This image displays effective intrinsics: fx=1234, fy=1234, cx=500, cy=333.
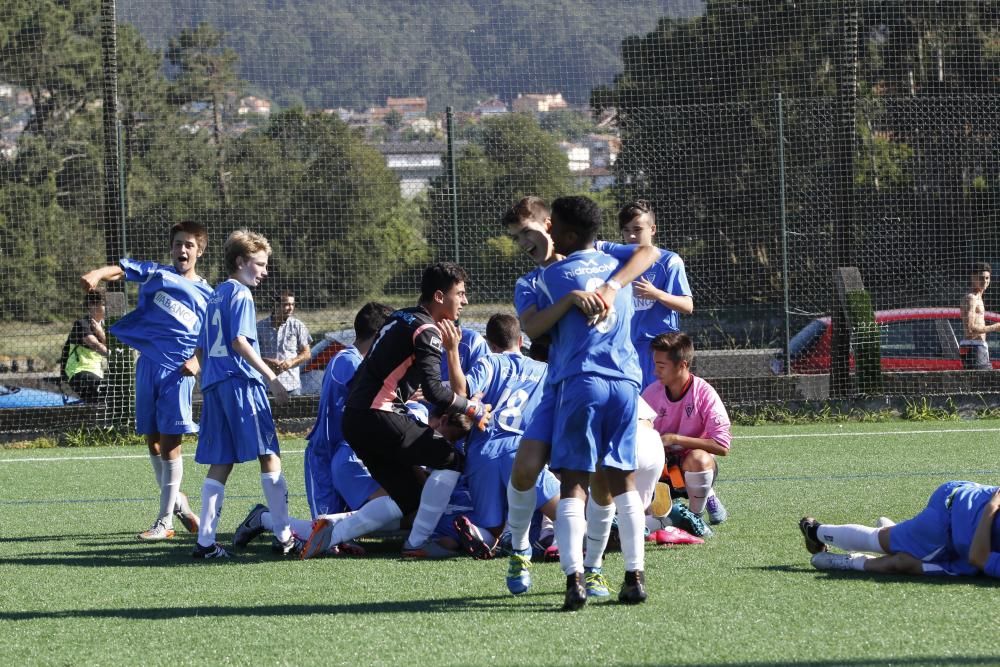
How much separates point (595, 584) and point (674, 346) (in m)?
1.89

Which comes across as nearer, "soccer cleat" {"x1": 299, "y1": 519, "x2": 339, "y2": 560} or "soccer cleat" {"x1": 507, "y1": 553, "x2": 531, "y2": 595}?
"soccer cleat" {"x1": 507, "y1": 553, "x2": 531, "y2": 595}

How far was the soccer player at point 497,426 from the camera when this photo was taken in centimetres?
592

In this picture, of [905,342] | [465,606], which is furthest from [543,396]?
[905,342]

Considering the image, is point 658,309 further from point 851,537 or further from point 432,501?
point 851,537

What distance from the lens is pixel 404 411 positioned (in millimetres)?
5965

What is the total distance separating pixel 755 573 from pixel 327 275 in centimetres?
900

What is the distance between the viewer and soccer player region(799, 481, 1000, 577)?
4816mm

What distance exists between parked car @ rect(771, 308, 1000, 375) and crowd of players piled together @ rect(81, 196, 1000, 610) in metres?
6.00

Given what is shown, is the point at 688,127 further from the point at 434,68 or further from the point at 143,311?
the point at 434,68

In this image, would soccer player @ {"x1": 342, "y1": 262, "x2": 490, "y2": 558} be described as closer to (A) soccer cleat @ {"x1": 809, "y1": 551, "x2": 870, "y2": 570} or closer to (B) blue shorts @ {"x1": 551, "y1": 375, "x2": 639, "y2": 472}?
(B) blue shorts @ {"x1": 551, "y1": 375, "x2": 639, "y2": 472}

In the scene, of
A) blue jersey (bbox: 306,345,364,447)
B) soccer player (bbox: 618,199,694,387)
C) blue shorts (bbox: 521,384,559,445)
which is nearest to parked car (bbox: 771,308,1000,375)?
soccer player (bbox: 618,199,694,387)

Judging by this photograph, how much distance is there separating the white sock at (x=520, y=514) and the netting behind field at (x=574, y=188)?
7.82 meters

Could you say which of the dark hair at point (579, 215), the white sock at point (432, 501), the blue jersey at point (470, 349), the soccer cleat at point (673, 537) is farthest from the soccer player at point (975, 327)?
the dark hair at point (579, 215)

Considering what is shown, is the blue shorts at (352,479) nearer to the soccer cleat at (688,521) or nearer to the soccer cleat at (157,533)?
the soccer cleat at (157,533)
